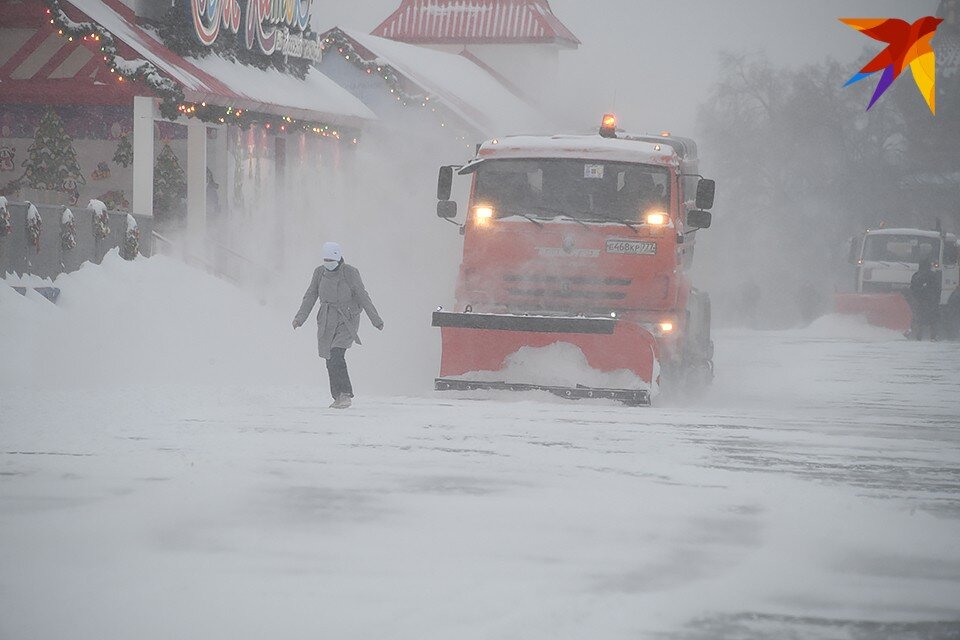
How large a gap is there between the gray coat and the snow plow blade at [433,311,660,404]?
0.93 meters

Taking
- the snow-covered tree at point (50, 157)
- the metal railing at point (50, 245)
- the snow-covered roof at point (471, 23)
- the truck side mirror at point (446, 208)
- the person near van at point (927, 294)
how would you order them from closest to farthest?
the truck side mirror at point (446, 208)
the metal railing at point (50, 245)
the snow-covered tree at point (50, 157)
the person near van at point (927, 294)
the snow-covered roof at point (471, 23)

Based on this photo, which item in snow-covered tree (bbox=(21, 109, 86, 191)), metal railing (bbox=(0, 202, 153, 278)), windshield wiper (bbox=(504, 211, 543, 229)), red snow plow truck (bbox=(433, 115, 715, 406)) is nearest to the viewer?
red snow plow truck (bbox=(433, 115, 715, 406))

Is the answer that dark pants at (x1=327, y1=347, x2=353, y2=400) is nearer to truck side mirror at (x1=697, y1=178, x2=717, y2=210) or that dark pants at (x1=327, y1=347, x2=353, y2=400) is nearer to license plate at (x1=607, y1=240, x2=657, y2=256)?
license plate at (x1=607, y1=240, x2=657, y2=256)

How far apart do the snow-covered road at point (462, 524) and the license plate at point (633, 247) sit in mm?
2331

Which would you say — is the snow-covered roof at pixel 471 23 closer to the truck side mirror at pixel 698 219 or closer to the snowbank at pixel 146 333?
the snowbank at pixel 146 333

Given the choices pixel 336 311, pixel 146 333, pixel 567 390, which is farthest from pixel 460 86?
pixel 336 311

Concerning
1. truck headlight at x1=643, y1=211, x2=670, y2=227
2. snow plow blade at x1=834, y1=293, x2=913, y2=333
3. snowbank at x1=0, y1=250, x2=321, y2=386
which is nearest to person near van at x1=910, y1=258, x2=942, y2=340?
snow plow blade at x1=834, y1=293, x2=913, y2=333

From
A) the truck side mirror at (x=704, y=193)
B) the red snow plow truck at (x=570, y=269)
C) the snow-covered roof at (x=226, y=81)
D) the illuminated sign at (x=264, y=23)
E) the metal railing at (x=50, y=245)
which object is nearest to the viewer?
the red snow plow truck at (x=570, y=269)

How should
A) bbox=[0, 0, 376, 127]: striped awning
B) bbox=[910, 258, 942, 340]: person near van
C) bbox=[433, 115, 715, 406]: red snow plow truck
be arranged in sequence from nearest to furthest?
bbox=[433, 115, 715, 406]: red snow plow truck < bbox=[0, 0, 376, 127]: striped awning < bbox=[910, 258, 942, 340]: person near van

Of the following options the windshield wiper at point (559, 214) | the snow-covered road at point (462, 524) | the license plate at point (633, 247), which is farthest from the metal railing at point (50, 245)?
the license plate at point (633, 247)

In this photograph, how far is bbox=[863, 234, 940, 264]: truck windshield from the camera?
31781 mm

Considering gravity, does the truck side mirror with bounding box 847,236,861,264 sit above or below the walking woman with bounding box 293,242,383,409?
above

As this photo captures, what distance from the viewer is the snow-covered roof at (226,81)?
21.0 metres

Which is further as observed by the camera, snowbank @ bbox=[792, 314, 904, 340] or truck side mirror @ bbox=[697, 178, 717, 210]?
snowbank @ bbox=[792, 314, 904, 340]
